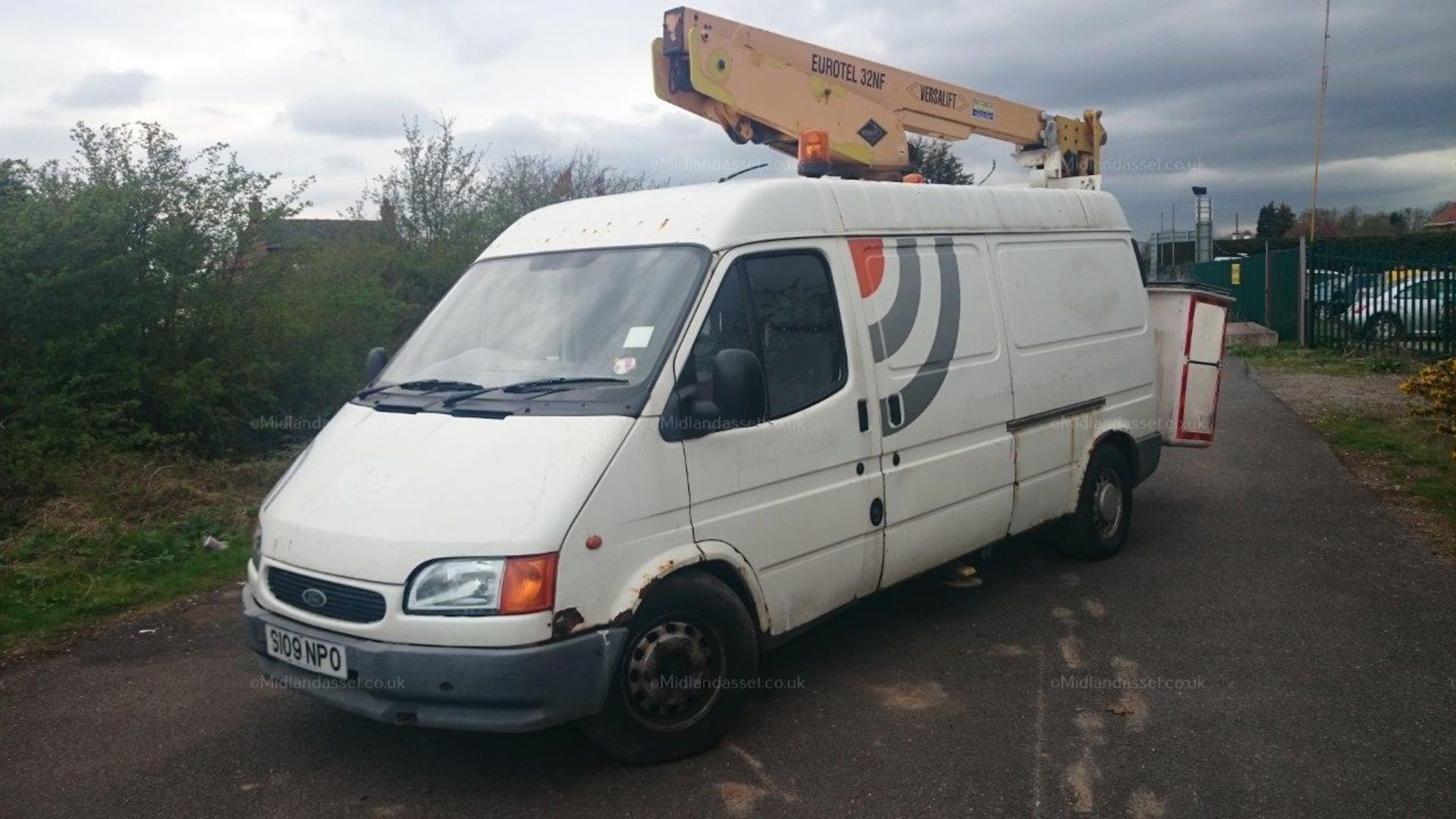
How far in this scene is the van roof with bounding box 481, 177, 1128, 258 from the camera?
4910 mm

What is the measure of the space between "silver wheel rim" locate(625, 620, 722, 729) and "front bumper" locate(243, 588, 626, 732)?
20 cm

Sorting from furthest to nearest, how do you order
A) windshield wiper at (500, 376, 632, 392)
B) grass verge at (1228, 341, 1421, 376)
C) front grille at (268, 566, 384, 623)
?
grass verge at (1228, 341, 1421, 376) → windshield wiper at (500, 376, 632, 392) → front grille at (268, 566, 384, 623)

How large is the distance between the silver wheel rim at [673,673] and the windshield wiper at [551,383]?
988mm

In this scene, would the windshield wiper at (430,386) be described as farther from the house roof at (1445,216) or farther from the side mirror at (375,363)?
the house roof at (1445,216)

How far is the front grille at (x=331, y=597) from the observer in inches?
159

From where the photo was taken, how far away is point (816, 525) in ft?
16.4

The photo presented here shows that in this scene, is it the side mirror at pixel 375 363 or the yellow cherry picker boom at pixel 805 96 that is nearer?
the side mirror at pixel 375 363

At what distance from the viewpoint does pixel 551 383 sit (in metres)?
4.57

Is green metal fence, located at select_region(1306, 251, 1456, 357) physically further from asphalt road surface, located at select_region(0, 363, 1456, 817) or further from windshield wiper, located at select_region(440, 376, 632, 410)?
windshield wiper, located at select_region(440, 376, 632, 410)

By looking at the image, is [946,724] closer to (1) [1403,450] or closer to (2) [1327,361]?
(1) [1403,450]

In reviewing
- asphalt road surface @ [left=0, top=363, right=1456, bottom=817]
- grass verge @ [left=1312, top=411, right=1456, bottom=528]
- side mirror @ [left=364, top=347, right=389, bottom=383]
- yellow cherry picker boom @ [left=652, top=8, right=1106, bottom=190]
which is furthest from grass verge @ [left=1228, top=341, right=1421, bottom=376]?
side mirror @ [left=364, top=347, right=389, bottom=383]

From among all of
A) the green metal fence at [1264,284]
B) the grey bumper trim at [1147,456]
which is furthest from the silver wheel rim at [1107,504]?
the green metal fence at [1264,284]

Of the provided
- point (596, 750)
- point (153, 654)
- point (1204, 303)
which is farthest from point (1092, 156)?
point (153, 654)

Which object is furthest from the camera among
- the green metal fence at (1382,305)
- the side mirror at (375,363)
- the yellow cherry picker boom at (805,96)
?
the green metal fence at (1382,305)
